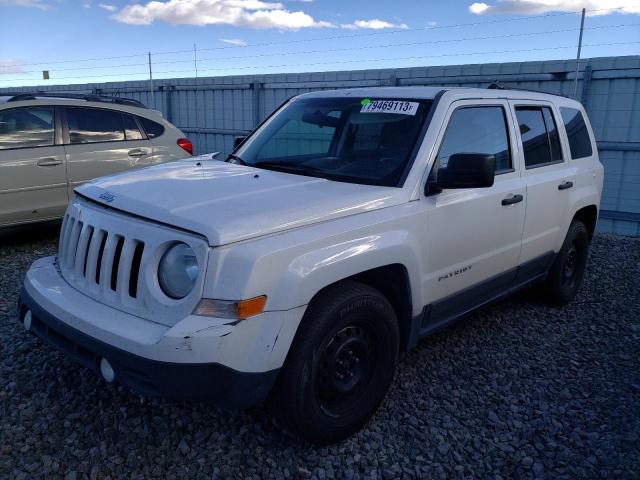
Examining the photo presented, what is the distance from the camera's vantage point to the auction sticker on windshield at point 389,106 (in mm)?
3467

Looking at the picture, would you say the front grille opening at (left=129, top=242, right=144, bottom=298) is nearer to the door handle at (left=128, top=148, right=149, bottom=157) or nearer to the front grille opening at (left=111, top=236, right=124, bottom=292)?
the front grille opening at (left=111, top=236, right=124, bottom=292)

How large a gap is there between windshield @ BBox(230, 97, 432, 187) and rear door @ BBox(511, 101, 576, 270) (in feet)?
3.77

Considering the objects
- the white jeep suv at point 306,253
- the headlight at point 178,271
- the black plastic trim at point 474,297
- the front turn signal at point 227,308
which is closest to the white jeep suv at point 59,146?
the white jeep suv at point 306,253

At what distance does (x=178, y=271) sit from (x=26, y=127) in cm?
459

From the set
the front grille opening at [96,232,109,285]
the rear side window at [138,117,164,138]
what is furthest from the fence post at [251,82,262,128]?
the front grille opening at [96,232,109,285]

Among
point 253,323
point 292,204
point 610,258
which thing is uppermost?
point 292,204

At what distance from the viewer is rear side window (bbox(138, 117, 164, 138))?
23.1ft

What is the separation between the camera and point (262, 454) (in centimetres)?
278

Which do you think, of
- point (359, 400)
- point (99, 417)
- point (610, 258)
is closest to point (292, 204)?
point (359, 400)

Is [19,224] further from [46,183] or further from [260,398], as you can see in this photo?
[260,398]

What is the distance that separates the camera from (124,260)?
2516 mm

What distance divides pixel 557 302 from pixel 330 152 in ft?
9.03

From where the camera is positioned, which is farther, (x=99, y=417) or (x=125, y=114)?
(x=125, y=114)

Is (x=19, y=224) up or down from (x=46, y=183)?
down
